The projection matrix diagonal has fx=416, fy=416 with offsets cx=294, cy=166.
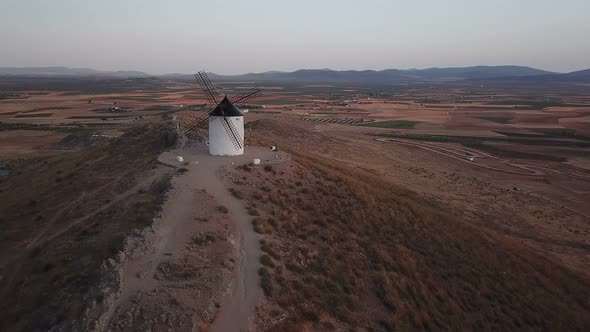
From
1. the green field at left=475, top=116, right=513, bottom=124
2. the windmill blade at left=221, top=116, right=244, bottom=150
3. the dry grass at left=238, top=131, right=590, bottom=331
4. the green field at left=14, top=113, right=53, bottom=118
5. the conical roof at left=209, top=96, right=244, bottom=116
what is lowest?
the green field at left=14, top=113, right=53, bottom=118

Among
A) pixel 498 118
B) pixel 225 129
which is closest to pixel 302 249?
pixel 225 129

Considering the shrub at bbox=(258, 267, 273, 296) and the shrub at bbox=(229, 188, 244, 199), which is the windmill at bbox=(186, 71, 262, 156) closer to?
the shrub at bbox=(229, 188, 244, 199)

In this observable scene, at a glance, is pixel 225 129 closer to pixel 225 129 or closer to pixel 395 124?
pixel 225 129

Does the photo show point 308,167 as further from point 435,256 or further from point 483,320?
point 483,320

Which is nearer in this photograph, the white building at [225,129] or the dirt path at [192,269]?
the dirt path at [192,269]

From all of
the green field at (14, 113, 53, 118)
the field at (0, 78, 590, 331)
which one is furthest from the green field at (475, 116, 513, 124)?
the green field at (14, 113, 53, 118)

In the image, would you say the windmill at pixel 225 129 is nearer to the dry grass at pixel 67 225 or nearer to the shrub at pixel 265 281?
the dry grass at pixel 67 225

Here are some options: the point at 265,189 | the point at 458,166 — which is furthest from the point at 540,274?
the point at 458,166

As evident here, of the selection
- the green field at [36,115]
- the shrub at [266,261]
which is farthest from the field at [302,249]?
the green field at [36,115]
